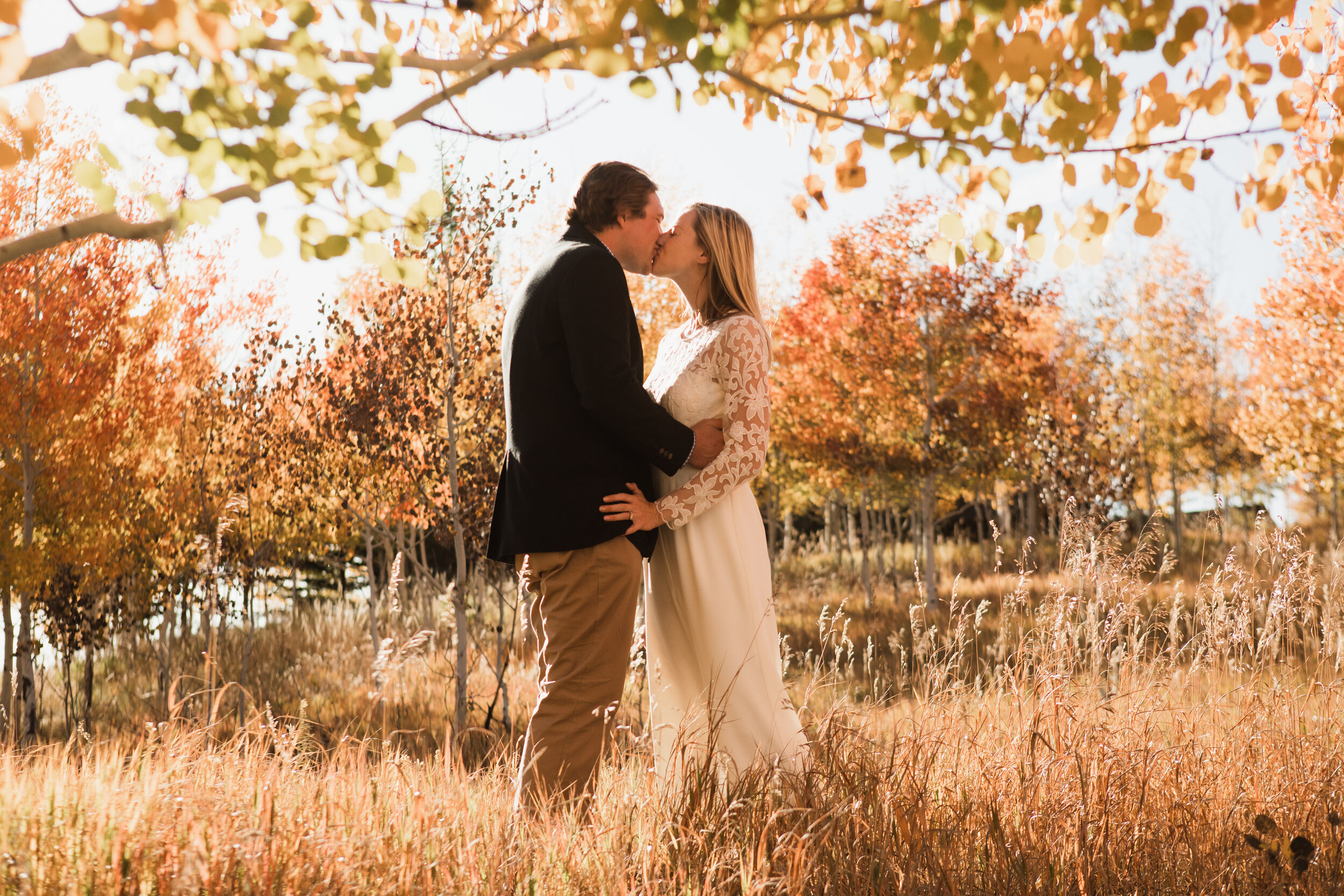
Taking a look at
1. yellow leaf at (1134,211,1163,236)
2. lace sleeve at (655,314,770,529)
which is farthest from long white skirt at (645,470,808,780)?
yellow leaf at (1134,211,1163,236)

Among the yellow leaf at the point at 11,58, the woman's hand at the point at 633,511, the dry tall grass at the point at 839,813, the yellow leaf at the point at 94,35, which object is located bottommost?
the dry tall grass at the point at 839,813

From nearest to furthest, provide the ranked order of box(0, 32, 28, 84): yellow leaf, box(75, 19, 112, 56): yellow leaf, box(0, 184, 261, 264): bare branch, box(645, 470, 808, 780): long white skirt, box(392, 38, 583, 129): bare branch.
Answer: box(0, 32, 28, 84): yellow leaf < box(75, 19, 112, 56): yellow leaf < box(0, 184, 261, 264): bare branch < box(392, 38, 583, 129): bare branch < box(645, 470, 808, 780): long white skirt

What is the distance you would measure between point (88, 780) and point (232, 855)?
1177 millimetres

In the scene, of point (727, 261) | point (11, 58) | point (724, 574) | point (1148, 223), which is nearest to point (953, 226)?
point (1148, 223)

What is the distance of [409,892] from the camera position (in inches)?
89.0

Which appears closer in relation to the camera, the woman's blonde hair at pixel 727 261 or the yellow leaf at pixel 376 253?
the yellow leaf at pixel 376 253

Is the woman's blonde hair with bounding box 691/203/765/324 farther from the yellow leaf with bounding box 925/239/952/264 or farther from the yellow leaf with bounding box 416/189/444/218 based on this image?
the yellow leaf with bounding box 416/189/444/218

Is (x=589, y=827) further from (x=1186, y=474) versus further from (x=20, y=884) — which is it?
(x=1186, y=474)

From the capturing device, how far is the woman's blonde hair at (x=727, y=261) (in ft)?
10.6

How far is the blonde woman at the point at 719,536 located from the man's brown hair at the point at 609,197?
0.62ft

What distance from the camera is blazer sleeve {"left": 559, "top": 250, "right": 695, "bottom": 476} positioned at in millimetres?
2842

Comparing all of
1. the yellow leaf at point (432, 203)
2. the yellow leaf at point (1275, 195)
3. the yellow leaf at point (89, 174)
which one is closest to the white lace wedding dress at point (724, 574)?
the yellow leaf at point (432, 203)

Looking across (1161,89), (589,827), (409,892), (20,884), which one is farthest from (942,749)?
(20,884)

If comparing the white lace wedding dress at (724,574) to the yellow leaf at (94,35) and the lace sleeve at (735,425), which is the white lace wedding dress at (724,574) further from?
the yellow leaf at (94,35)
